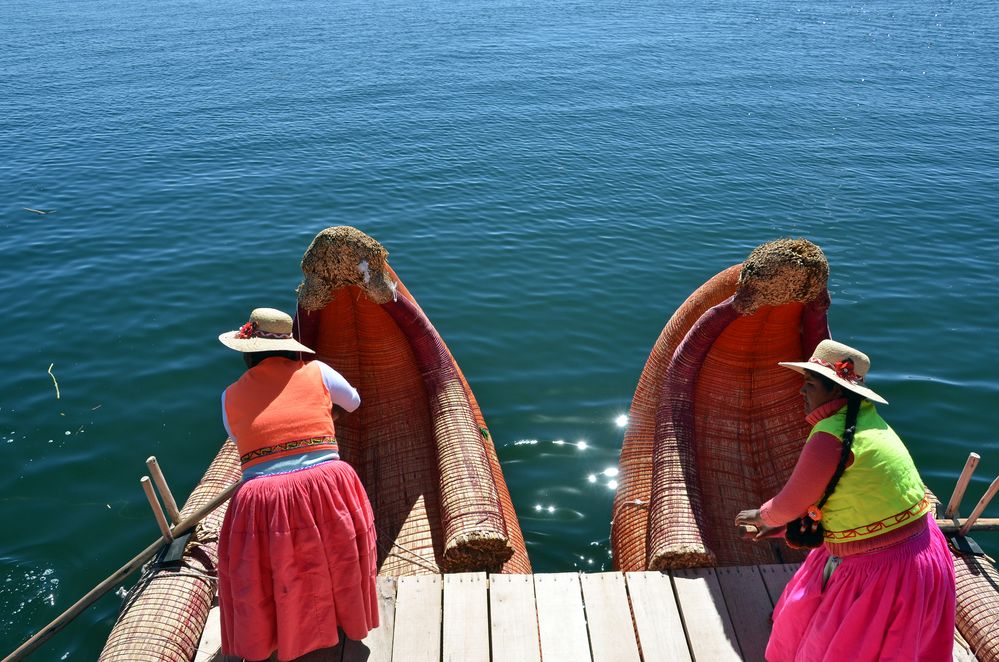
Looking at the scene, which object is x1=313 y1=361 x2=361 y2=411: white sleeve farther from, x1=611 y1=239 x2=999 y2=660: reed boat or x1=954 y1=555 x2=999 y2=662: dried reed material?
x1=954 y1=555 x2=999 y2=662: dried reed material

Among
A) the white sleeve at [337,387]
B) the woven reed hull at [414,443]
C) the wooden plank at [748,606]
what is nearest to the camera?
the white sleeve at [337,387]

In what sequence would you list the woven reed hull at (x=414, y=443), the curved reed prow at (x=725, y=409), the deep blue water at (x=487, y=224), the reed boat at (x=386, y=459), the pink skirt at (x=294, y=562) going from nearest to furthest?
the pink skirt at (x=294, y=562), the reed boat at (x=386, y=459), the woven reed hull at (x=414, y=443), the curved reed prow at (x=725, y=409), the deep blue water at (x=487, y=224)

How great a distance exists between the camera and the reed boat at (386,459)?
430 cm

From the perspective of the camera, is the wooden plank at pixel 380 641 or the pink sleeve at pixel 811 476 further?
the wooden plank at pixel 380 641

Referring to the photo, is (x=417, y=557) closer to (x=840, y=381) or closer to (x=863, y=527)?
(x=863, y=527)

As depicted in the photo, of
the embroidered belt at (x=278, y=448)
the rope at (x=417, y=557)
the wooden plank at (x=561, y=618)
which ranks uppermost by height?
the embroidered belt at (x=278, y=448)

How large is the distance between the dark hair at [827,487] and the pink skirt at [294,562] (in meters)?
2.18

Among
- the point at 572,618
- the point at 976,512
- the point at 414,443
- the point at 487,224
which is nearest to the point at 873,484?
the point at 572,618

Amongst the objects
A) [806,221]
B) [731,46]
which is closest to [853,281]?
[806,221]

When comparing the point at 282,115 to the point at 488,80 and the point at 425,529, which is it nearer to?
the point at 488,80

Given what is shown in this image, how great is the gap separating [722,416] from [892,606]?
→ 319 centimetres

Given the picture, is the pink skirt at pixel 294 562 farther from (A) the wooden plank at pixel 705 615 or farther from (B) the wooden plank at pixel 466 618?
(A) the wooden plank at pixel 705 615

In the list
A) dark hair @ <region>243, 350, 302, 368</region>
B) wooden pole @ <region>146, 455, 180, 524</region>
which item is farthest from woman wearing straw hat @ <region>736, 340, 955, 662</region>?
wooden pole @ <region>146, 455, 180, 524</region>

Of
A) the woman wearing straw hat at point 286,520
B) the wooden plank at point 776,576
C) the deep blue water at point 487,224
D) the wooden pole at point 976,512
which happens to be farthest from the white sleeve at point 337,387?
the wooden pole at point 976,512
